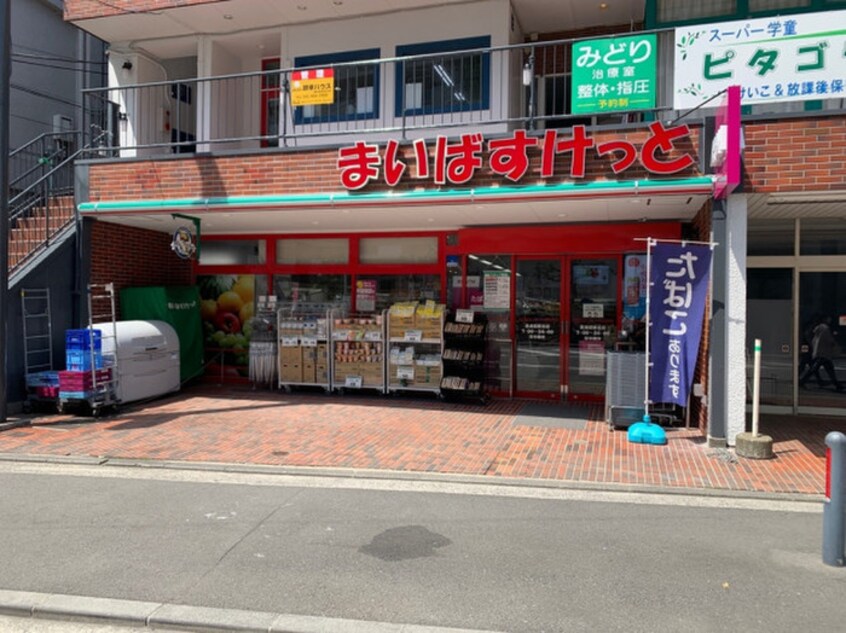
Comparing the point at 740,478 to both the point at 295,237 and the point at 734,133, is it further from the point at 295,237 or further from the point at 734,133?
the point at 295,237

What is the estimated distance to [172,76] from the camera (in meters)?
13.9

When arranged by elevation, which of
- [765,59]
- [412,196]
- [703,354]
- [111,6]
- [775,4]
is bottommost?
[703,354]

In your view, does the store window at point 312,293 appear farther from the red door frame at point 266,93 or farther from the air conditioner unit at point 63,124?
the air conditioner unit at point 63,124

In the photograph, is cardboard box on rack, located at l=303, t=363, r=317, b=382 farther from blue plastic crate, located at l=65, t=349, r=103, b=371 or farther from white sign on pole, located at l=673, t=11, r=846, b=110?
white sign on pole, located at l=673, t=11, r=846, b=110

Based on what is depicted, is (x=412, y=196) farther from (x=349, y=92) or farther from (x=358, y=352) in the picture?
(x=349, y=92)

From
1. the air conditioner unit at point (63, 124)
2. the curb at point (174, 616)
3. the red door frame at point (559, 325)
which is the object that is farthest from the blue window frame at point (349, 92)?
the curb at point (174, 616)

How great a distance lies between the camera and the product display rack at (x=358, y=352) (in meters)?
11.4

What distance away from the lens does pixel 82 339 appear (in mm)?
9445

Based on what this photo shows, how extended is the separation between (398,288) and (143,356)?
4599 mm

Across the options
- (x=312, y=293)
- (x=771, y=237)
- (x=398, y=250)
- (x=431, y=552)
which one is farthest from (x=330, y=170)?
(x=771, y=237)

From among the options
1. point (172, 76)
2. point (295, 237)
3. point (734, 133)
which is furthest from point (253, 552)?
point (172, 76)

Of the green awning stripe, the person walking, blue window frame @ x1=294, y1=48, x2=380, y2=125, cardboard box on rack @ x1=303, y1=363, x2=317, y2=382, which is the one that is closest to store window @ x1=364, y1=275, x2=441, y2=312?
cardboard box on rack @ x1=303, y1=363, x2=317, y2=382

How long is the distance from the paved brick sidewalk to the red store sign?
3.46 metres

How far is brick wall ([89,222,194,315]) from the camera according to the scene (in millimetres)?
11055
